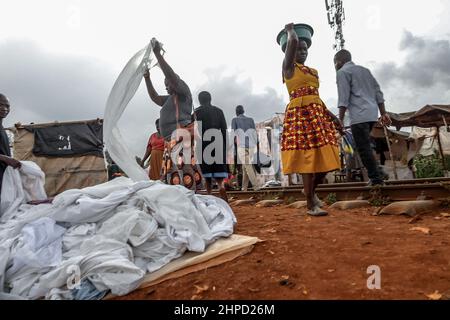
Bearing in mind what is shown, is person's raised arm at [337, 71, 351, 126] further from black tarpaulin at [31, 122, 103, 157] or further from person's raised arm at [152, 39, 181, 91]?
black tarpaulin at [31, 122, 103, 157]

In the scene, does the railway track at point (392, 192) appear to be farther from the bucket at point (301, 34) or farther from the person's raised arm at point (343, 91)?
the bucket at point (301, 34)

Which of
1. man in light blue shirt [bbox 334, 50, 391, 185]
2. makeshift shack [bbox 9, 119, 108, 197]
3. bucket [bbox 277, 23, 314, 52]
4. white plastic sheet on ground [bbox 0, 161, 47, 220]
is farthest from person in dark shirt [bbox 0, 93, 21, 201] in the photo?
makeshift shack [bbox 9, 119, 108, 197]

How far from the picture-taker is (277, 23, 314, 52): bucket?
11.7ft

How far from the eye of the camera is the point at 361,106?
4.46 meters

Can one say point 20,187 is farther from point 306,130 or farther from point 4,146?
point 306,130

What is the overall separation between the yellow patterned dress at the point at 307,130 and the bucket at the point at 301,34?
0.35 metres

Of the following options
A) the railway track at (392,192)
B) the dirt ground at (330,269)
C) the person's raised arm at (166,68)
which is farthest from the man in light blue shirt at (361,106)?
the person's raised arm at (166,68)

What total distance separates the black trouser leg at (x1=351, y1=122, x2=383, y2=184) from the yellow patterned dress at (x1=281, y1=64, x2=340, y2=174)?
1130 mm

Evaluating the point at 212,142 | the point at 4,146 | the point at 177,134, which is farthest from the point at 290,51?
the point at 4,146

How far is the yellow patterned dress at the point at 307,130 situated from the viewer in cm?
343

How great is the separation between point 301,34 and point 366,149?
6.32 ft

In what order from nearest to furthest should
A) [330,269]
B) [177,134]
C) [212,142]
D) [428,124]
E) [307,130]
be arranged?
[330,269], [307,130], [177,134], [212,142], [428,124]

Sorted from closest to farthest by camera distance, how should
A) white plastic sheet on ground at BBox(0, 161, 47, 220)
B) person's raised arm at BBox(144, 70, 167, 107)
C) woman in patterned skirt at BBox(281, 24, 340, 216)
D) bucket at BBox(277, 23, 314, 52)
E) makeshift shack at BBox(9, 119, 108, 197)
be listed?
white plastic sheet on ground at BBox(0, 161, 47, 220)
woman in patterned skirt at BBox(281, 24, 340, 216)
bucket at BBox(277, 23, 314, 52)
person's raised arm at BBox(144, 70, 167, 107)
makeshift shack at BBox(9, 119, 108, 197)

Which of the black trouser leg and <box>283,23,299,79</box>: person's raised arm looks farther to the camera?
the black trouser leg
